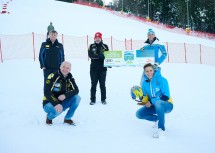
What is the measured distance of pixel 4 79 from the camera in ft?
32.7

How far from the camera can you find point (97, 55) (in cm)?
707

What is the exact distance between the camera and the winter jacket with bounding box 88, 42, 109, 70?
7105mm

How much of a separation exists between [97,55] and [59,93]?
7.72 ft

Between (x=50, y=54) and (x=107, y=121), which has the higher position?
(x=50, y=54)

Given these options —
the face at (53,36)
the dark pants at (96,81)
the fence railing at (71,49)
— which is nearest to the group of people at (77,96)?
→ the face at (53,36)

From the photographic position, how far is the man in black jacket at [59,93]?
4.77 meters

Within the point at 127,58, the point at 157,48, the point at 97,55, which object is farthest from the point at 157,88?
the point at 127,58

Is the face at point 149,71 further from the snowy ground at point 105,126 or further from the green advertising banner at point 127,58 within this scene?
the green advertising banner at point 127,58

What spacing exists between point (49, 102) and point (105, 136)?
3.62ft

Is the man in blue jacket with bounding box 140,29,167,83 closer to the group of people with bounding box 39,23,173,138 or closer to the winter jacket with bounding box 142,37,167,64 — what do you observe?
the winter jacket with bounding box 142,37,167,64

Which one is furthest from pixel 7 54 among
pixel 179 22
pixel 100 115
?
pixel 179 22

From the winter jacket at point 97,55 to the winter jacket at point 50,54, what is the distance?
78 cm

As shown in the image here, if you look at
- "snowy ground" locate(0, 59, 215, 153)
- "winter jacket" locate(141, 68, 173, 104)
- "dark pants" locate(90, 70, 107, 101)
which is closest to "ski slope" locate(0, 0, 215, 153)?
"snowy ground" locate(0, 59, 215, 153)

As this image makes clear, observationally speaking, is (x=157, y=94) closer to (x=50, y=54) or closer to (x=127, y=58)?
(x=50, y=54)
